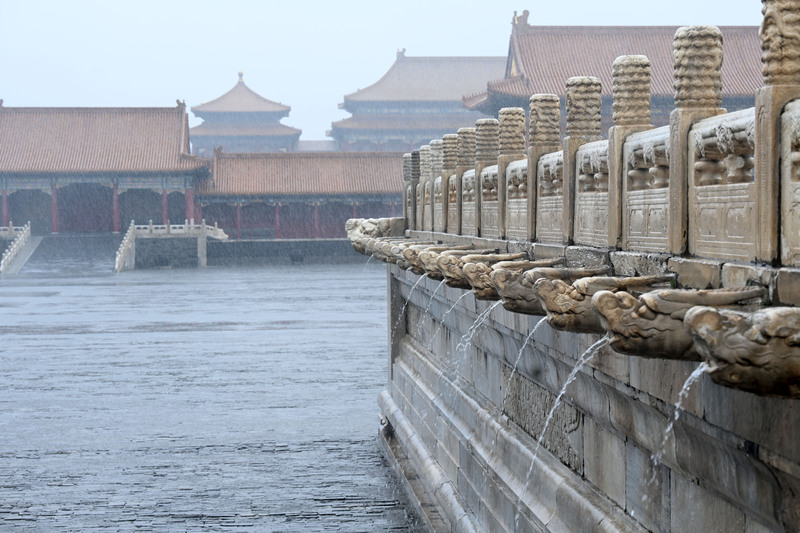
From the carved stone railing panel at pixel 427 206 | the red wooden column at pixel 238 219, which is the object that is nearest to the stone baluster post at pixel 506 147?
the carved stone railing panel at pixel 427 206

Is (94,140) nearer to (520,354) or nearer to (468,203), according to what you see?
(468,203)

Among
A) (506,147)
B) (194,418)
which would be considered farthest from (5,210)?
(506,147)

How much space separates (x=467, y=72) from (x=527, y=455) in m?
63.5

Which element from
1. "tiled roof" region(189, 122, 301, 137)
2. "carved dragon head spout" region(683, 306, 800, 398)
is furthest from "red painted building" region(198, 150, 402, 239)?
"carved dragon head spout" region(683, 306, 800, 398)

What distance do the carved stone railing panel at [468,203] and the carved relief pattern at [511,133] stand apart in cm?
144

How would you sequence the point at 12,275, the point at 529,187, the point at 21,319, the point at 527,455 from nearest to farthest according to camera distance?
the point at 527,455, the point at 529,187, the point at 21,319, the point at 12,275

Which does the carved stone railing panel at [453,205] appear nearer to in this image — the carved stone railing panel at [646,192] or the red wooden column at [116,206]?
the carved stone railing panel at [646,192]

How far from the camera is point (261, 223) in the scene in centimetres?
5166

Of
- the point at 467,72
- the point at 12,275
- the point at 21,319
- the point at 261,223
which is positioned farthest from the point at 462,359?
the point at 467,72

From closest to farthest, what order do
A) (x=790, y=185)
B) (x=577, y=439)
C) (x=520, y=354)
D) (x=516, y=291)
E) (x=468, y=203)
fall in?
(x=790, y=185) → (x=516, y=291) → (x=577, y=439) → (x=520, y=354) → (x=468, y=203)

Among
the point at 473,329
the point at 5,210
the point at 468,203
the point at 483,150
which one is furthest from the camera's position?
the point at 5,210

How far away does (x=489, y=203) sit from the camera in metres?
9.79

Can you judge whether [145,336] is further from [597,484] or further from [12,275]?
[12,275]

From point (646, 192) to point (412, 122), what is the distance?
60.6m
